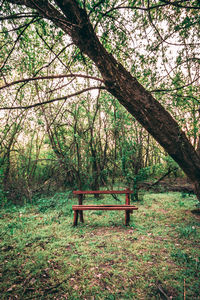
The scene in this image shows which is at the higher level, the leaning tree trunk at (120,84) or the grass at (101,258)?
the leaning tree trunk at (120,84)

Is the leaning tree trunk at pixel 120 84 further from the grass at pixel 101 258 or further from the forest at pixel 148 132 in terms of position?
the grass at pixel 101 258

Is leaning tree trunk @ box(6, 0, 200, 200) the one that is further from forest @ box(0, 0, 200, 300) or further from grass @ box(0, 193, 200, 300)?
grass @ box(0, 193, 200, 300)

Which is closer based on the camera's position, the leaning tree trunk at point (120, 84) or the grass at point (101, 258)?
the grass at point (101, 258)

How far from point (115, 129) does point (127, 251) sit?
14.4ft

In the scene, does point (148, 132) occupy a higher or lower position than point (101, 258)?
higher

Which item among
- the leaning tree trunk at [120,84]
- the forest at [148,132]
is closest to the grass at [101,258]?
the forest at [148,132]

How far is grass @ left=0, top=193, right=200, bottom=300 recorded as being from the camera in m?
2.14

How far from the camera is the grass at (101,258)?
2139mm

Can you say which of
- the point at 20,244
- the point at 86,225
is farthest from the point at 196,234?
the point at 20,244

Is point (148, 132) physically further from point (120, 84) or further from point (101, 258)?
point (101, 258)

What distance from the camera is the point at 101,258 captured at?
283cm

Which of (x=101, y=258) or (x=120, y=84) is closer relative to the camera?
(x=120, y=84)

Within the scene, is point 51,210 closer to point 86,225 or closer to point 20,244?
point 86,225

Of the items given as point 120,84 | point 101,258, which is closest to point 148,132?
point 120,84
